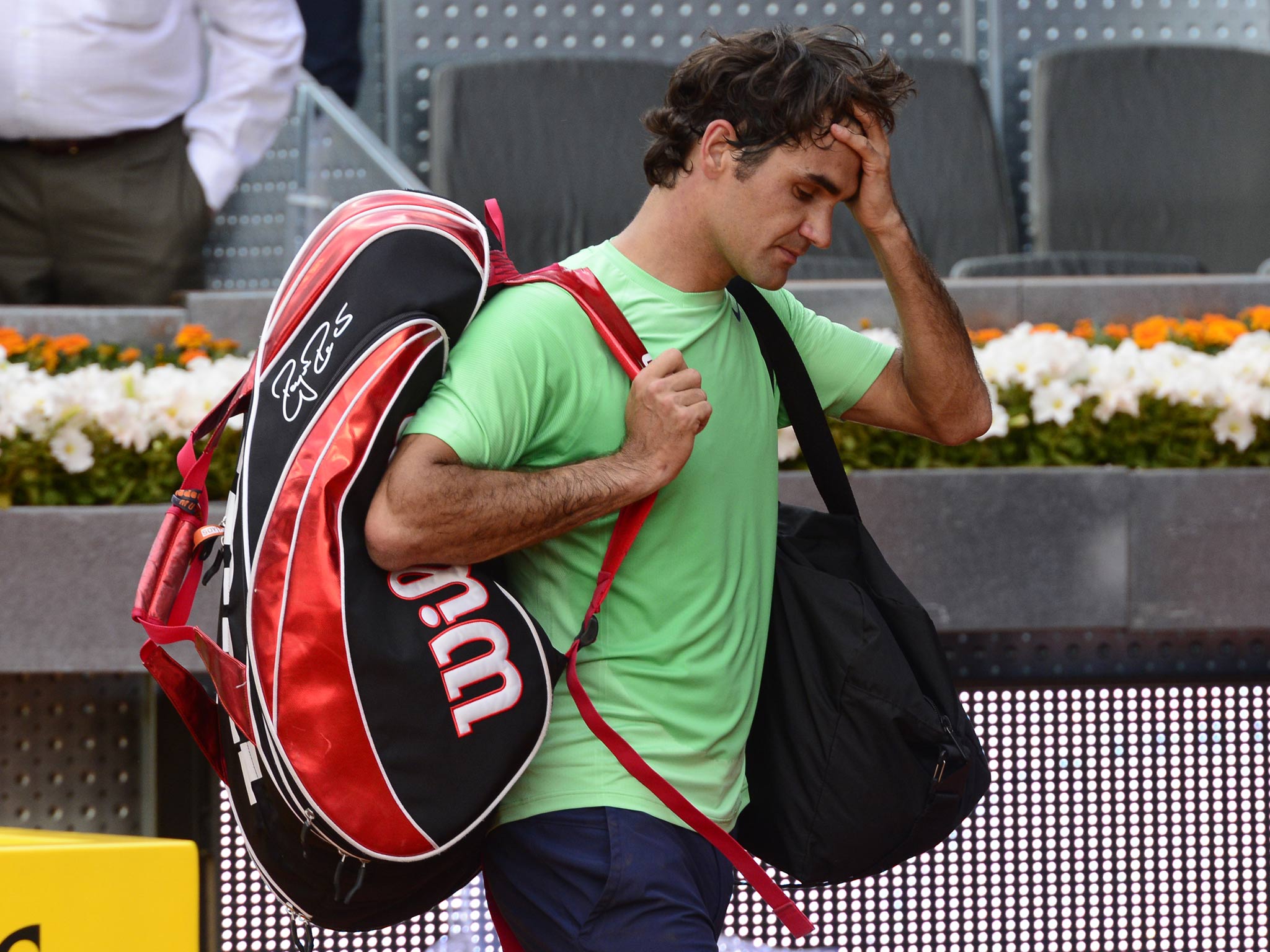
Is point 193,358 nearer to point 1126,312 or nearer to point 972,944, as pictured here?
point 972,944

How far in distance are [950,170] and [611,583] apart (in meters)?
4.60

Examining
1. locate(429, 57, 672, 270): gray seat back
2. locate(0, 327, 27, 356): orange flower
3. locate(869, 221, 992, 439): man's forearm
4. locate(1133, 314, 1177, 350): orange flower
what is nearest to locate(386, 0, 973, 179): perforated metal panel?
locate(429, 57, 672, 270): gray seat back

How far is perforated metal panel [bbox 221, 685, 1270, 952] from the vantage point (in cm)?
257

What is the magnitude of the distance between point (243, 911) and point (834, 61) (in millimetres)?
1856

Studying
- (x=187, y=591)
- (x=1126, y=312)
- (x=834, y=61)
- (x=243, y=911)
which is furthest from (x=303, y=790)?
(x=1126, y=312)

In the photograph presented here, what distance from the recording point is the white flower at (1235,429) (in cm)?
292

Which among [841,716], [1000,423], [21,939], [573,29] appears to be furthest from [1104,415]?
[573,29]

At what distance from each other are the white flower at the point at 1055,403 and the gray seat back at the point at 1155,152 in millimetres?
2985

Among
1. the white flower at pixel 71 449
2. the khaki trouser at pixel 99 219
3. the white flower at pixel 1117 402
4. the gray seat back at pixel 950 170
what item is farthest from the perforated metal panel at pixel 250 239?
the white flower at pixel 1117 402

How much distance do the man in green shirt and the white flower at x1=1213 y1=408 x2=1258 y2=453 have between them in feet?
5.15

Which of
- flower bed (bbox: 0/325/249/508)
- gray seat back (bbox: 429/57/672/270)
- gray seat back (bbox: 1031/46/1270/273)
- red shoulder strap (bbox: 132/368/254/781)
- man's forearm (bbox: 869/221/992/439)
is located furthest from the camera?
gray seat back (bbox: 1031/46/1270/273)

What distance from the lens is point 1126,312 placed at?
360 cm

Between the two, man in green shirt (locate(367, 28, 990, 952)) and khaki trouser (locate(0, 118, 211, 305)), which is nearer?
man in green shirt (locate(367, 28, 990, 952))

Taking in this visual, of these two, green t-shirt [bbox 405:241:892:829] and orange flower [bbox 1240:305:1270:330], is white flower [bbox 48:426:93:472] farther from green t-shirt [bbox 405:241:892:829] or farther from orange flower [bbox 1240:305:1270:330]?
orange flower [bbox 1240:305:1270:330]
